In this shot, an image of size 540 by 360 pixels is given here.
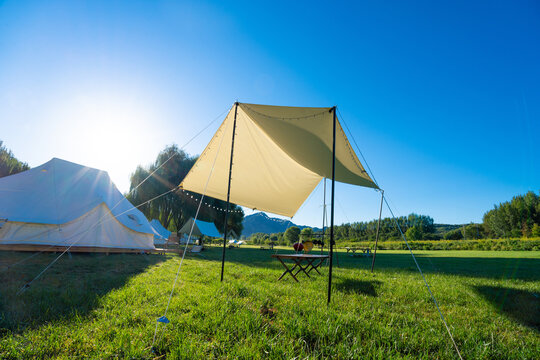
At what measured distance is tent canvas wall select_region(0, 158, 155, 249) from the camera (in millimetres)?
5715

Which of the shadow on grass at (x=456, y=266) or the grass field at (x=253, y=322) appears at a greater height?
the grass field at (x=253, y=322)

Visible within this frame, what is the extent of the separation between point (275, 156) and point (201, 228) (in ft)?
53.6

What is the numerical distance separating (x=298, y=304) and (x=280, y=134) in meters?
2.78

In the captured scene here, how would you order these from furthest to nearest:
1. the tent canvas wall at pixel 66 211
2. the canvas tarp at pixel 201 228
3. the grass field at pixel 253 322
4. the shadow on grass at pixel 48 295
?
the canvas tarp at pixel 201 228 < the tent canvas wall at pixel 66 211 < the shadow on grass at pixel 48 295 < the grass field at pixel 253 322

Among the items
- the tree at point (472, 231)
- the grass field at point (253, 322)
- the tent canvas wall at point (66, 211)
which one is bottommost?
the tree at point (472, 231)

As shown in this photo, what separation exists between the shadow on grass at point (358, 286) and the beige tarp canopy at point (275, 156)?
1.93 meters

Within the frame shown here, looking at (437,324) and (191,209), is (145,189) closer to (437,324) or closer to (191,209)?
(191,209)

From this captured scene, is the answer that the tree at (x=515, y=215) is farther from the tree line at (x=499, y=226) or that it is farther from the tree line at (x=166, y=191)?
the tree line at (x=166, y=191)

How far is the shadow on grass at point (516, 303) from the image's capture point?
97.3 inches

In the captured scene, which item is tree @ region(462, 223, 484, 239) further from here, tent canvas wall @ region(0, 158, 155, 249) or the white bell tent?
tent canvas wall @ region(0, 158, 155, 249)

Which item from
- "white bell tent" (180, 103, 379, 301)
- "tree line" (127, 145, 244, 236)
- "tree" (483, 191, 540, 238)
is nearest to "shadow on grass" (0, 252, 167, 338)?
"white bell tent" (180, 103, 379, 301)

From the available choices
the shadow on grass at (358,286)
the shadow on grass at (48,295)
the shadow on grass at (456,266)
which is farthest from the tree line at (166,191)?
the shadow on grass at (358,286)

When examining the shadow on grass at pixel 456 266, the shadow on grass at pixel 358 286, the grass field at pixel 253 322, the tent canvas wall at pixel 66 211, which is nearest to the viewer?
the grass field at pixel 253 322

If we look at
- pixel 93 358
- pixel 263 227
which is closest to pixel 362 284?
pixel 93 358
